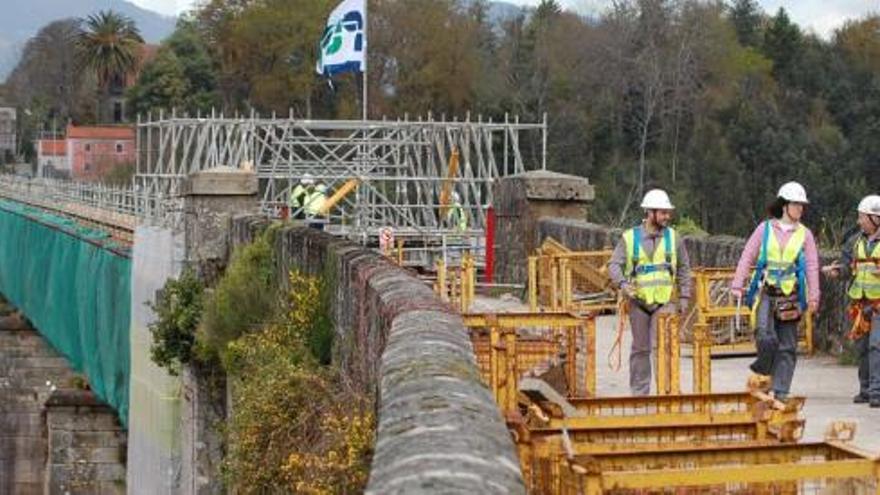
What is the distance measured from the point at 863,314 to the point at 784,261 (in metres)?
1.33

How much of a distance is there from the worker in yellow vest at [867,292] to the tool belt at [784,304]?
934 mm

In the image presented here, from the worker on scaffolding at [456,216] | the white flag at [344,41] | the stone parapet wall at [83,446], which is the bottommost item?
the stone parapet wall at [83,446]

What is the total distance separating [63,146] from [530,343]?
120 m

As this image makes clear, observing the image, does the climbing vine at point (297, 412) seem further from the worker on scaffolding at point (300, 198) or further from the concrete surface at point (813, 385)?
the worker on scaffolding at point (300, 198)

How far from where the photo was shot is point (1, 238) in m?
55.1

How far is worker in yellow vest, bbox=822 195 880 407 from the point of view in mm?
12375

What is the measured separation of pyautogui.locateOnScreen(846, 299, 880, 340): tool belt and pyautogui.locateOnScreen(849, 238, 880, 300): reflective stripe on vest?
5 cm

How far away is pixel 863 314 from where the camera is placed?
41.8 ft

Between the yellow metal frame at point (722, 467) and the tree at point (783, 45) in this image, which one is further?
the tree at point (783, 45)

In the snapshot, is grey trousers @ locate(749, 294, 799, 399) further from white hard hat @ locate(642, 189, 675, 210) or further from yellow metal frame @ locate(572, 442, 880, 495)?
yellow metal frame @ locate(572, 442, 880, 495)

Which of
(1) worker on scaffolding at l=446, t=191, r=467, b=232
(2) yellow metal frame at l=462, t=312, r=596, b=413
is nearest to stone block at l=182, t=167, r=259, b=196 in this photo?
(2) yellow metal frame at l=462, t=312, r=596, b=413

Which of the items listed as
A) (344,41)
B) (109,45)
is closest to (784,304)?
(344,41)

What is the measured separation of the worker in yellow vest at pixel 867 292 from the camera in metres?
12.4

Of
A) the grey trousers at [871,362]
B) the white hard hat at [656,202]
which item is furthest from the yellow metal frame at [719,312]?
the white hard hat at [656,202]
